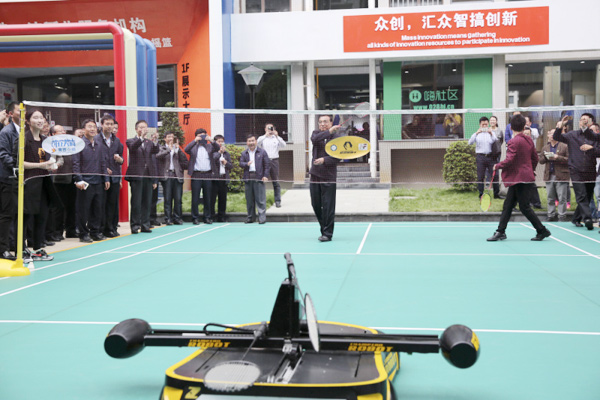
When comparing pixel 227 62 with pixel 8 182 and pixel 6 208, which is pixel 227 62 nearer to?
pixel 8 182

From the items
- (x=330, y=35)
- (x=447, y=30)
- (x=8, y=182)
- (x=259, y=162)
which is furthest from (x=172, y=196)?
(x=447, y=30)

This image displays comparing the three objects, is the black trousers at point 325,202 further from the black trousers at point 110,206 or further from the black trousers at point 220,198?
the black trousers at point 220,198

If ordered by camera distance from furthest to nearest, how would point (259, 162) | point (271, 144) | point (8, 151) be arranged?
point (259, 162) → point (271, 144) → point (8, 151)

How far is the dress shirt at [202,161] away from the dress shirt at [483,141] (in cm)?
579

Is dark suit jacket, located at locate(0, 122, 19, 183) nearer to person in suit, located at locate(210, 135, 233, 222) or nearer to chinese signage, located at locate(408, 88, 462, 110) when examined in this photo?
person in suit, located at locate(210, 135, 233, 222)

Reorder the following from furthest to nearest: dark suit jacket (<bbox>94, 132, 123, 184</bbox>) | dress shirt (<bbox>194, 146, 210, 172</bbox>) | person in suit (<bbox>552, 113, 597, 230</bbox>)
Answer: dress shirt (<bbox>194, 146, 210, 172</bbox>) < dark suit jacket (<bbox>94, 132, 123, 184</bbox>) < person in suit (<bbox>552, 113, 597, 230</bbox>)

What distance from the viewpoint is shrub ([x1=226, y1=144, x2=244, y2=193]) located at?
14964mm

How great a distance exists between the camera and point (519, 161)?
10609mm

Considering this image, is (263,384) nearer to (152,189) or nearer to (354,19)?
(152,189)

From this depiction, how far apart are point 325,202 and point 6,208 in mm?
5177

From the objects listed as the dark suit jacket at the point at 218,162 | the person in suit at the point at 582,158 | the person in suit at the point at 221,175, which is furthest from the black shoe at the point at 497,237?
the dark suit jacket at the point at 218,162

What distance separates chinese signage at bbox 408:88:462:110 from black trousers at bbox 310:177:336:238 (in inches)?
441

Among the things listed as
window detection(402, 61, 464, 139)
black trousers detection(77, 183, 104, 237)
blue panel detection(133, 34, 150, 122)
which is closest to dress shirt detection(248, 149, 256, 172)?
blue panel detection(133, 34, 150, 122)

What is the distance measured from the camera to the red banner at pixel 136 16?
69.5ft
